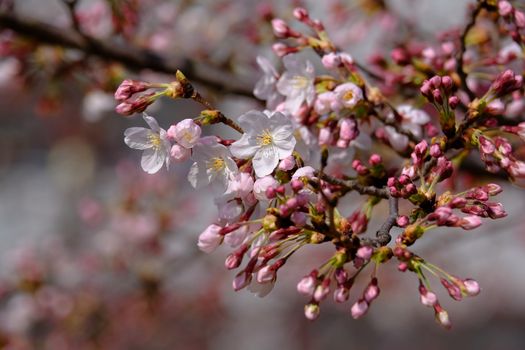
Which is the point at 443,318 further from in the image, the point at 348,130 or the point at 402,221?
the point at 348,130

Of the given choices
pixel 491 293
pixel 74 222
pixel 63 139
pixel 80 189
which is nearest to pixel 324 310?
pixel 491 293

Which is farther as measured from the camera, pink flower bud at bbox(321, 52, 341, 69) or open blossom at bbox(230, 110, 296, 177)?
pink flower bud at bbox(321, 52, 341, 69)

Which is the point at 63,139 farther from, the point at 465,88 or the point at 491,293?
the point at 465,88

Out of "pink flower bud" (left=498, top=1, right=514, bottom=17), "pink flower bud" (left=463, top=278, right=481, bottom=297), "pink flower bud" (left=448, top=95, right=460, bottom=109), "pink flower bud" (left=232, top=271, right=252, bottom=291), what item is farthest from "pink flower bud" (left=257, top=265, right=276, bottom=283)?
"pink flower bud" (left=498, top=1, right=514, bottom=17)

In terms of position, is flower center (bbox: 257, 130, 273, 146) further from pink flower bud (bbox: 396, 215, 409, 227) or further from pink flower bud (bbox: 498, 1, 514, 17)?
pink flower bud (bbox: 498, 1, 514, 17)

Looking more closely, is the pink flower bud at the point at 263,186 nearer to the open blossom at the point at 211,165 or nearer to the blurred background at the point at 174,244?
the open blossom at the point at 211,165

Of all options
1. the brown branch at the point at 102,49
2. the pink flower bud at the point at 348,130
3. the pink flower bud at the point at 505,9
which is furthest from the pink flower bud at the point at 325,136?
the brown branch at the point at 102,49
